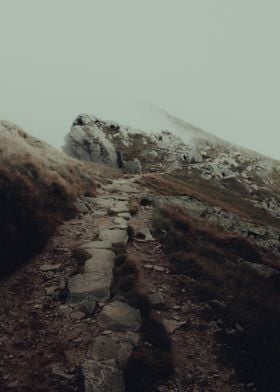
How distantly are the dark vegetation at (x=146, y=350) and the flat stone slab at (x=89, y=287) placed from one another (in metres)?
0.24

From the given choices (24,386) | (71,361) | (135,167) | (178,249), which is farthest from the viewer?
(135,167)

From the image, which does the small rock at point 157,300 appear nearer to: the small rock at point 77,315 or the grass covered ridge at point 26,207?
the small rock at point 77,315

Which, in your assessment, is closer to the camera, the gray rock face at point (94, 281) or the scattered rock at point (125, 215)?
the gray rock face at point (94, 281)

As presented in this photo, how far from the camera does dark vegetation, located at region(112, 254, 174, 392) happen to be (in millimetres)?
6188

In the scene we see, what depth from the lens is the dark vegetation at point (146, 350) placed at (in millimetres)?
6188

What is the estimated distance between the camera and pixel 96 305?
8.35 metres

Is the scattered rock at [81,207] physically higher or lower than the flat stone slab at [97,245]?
lower

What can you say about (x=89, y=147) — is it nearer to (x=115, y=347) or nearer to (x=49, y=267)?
(x=49, y=267)

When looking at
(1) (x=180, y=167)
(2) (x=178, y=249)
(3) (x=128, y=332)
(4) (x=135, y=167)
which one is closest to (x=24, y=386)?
(3) (x=128, y=332)


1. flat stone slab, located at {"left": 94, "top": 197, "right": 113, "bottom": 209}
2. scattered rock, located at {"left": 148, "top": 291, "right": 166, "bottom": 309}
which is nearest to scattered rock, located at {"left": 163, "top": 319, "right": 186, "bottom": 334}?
scattered rock, located at {"left": 148, "top": 291, "right": 166, "bottom": 309}

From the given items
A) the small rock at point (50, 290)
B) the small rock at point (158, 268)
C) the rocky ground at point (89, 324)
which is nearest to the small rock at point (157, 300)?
the rocky ground at point (89, 324)

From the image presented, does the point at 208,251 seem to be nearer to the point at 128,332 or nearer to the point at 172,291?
the point at 172,291

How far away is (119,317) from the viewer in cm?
782

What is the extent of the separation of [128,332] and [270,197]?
2946 inches
